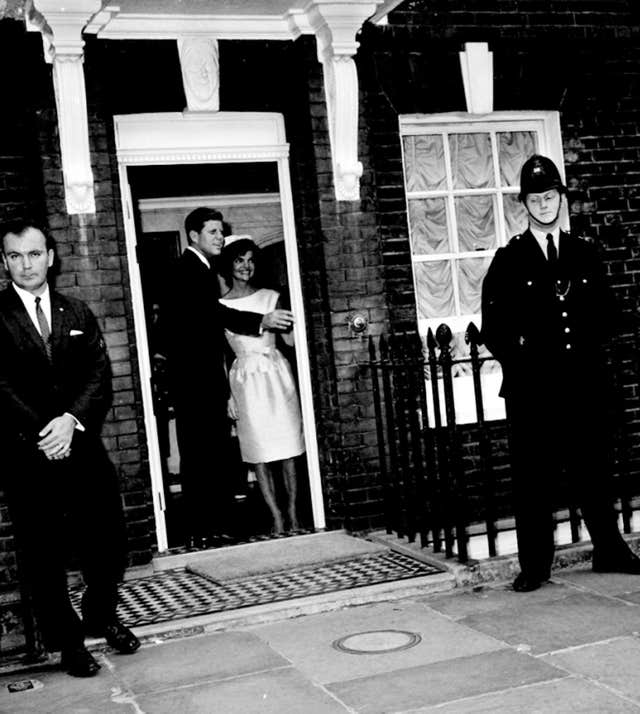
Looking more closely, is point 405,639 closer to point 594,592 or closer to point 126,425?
point 594,592

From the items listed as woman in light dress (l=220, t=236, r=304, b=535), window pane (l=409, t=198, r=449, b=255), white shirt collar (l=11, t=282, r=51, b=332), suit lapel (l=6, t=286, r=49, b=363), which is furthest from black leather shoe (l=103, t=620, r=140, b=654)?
window pane (l=409, t=198, r=449, b=255)

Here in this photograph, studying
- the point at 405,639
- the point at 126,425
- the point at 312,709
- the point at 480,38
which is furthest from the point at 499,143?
the point at 312,709

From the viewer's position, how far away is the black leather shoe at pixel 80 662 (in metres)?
4.55

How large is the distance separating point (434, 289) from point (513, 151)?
124 cm

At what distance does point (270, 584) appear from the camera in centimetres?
582

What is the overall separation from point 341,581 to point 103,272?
2415 mm

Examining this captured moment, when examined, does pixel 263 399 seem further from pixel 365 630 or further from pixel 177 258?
pixel 365 630

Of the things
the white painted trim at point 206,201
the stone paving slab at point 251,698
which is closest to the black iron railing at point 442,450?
the stone paving slab at point 251,698

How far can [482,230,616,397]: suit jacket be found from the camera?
17.7ft

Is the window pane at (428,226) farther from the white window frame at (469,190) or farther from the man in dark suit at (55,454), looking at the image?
the man in dark suit at (55,454)

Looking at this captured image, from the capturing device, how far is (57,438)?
4473 mm

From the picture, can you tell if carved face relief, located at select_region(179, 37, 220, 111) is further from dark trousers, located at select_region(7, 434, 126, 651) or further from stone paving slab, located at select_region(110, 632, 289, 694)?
stone paving slab, located at select_region(110, 632, 289, 694)

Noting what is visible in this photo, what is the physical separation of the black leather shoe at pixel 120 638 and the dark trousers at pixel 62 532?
0.05 meters

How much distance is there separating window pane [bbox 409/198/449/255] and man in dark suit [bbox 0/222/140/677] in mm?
3171
